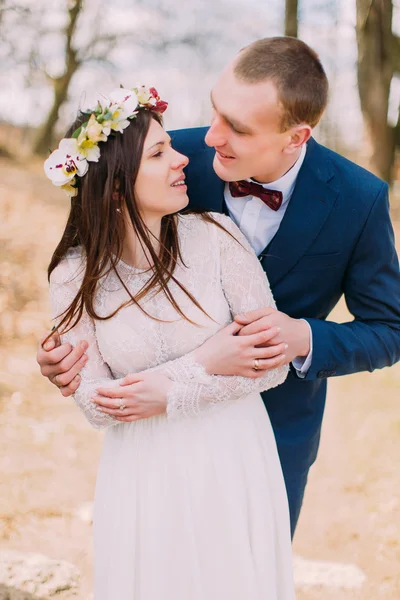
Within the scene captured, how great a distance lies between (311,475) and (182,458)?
253 centimetres

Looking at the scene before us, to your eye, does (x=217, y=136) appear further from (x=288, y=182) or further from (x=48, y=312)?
(x=48, y=312)

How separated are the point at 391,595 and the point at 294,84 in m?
Result: 2.36

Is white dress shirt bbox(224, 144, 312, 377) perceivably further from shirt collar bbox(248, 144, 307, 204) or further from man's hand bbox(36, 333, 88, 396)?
man's hand bbox(36, 333, 88, 396)

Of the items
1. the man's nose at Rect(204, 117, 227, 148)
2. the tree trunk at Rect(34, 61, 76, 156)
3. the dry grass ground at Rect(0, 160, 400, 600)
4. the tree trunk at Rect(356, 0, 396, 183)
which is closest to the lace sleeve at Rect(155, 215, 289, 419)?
the man's nose at Rect(204, 117, 227, 148)

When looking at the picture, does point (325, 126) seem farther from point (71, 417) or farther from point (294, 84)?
point (294, 84)

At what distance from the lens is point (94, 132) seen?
1784 millimetres

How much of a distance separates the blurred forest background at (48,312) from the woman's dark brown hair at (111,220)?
19cm

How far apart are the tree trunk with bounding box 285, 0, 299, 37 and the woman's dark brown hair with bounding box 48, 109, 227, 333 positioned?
22.7 feet

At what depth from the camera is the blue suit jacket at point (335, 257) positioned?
2.01 m

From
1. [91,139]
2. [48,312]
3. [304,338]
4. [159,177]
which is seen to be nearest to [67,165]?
[91,139]

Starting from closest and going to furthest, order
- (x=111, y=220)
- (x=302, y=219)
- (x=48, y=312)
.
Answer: (x=111, y=220) → (x=302, y=219) → (x=48, y=312)

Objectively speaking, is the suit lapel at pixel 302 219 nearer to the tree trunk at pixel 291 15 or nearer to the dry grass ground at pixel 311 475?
the dry grass ground at pixel 311 475

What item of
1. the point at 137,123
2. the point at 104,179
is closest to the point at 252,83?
the point at 137,123

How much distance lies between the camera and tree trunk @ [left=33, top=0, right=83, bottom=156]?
10.1m
